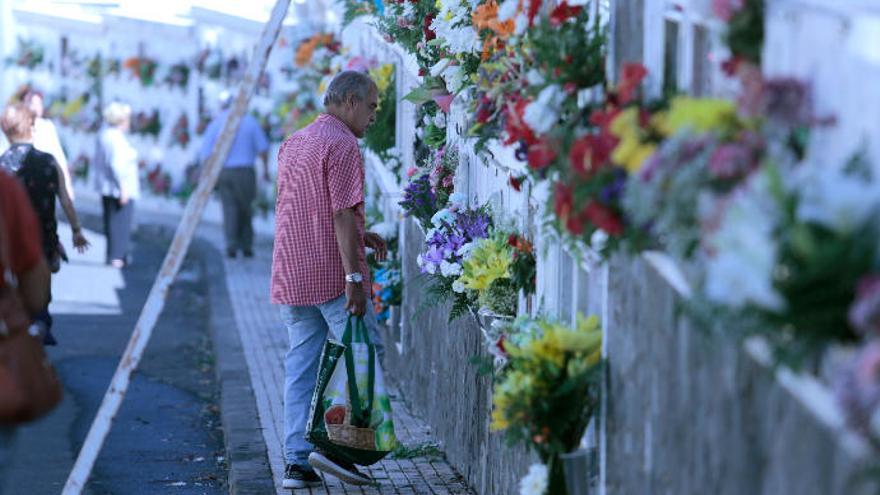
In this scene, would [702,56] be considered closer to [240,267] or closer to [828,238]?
[828,238]

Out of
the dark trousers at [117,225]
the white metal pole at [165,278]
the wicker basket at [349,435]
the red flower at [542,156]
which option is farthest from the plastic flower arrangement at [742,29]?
the dark trousers at [117,225]

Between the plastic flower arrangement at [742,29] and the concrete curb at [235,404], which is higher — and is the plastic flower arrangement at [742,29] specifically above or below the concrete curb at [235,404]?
above

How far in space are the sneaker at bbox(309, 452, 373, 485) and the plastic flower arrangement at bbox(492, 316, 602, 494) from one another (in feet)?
7.29

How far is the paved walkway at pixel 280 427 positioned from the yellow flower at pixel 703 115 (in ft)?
13.7

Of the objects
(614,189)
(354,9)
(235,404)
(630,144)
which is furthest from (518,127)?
(354,9)

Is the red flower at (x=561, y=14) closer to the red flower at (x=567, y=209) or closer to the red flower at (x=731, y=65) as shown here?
the red flower at (x=567, y=209)

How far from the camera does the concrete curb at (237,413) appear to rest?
8.06m

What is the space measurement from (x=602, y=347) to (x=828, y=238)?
7.33 feet

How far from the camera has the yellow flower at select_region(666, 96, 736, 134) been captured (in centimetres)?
349

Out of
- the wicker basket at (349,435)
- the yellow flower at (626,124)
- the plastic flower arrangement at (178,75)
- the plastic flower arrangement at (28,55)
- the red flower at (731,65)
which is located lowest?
the plastic flower arrangement at (28,55)

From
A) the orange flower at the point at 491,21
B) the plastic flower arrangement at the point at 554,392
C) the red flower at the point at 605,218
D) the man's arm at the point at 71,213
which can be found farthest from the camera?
the man's arm at the point at 71,213

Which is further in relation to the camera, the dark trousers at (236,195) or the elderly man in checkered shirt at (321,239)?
the dark trousers at (236,195)

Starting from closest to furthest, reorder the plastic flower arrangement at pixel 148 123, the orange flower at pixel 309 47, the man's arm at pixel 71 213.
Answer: the man's arm at pixel 71 213 → the orange flower at pixel 309 47 → the plastic flower arrangement at pixel 148 123

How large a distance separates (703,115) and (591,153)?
74cm
